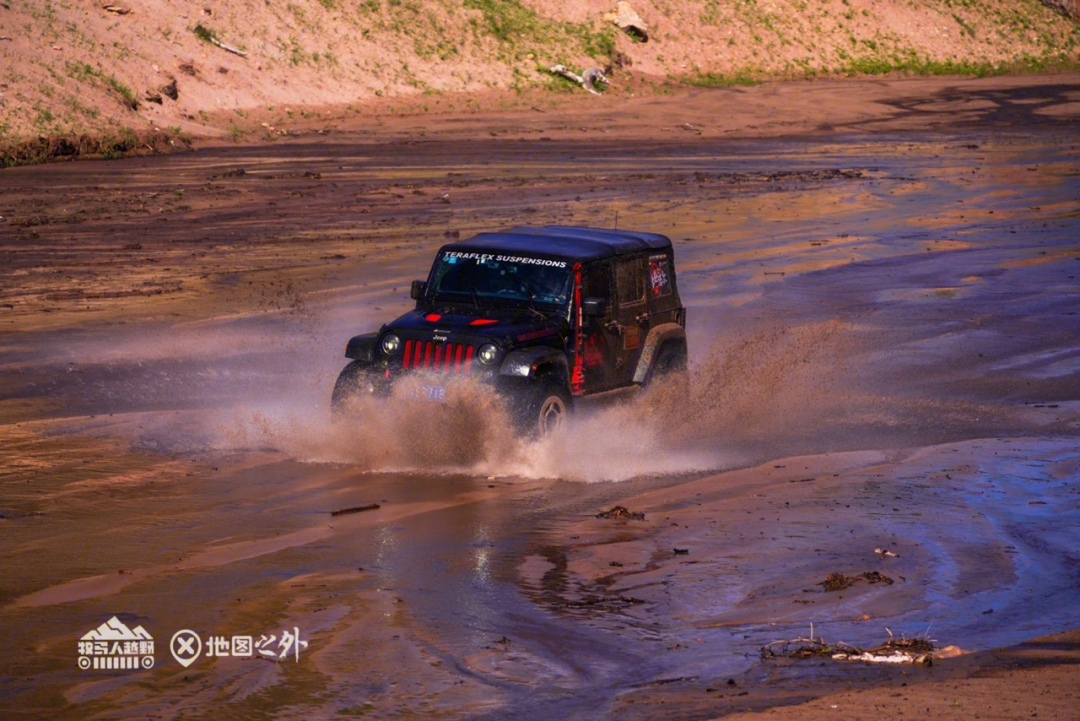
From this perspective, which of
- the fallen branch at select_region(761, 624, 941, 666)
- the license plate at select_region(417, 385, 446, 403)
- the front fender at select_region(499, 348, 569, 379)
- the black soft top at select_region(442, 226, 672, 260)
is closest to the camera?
the fallen branch at select_region(761, 624, 941, 666)

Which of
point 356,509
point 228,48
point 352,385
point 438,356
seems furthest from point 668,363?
point 228,48

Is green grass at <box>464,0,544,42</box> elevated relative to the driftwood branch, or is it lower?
elevated

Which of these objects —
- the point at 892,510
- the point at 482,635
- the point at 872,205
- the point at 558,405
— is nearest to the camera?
the point at 482,635

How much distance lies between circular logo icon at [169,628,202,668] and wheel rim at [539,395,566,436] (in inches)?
171

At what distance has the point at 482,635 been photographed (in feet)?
24.9

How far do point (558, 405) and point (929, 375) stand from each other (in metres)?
5.66

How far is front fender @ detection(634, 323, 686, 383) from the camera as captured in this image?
1258 centimetres

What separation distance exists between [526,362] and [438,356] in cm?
77

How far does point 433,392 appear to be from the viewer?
11188mm

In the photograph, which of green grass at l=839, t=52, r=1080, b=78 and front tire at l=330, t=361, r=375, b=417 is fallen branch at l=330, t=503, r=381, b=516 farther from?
green grass at l=839, t=52, r=1080, b=78

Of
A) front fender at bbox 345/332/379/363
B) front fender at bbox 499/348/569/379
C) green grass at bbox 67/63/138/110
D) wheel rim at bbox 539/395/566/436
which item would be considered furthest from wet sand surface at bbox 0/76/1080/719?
green grass at bbox 67/63/138/110

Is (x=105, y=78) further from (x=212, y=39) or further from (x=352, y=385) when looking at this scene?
(x=352, y=385)

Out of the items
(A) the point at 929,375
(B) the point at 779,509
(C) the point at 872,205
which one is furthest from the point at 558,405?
(C) the point at 872,205

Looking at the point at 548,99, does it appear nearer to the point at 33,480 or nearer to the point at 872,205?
the point at 872,205
